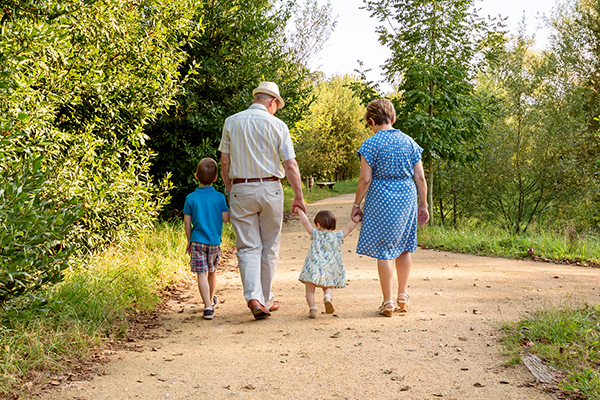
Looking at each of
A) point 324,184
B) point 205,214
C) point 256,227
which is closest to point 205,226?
point 205,214

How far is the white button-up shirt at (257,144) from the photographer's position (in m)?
4.98

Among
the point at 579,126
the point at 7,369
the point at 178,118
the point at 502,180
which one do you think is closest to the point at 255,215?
the point at 7,369

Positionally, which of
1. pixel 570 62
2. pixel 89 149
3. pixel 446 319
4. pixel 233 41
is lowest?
pixel 446 319

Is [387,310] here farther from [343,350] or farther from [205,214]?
[205,214]

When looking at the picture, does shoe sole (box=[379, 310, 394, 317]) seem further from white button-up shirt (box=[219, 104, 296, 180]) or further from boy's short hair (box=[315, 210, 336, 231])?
white button-up shirt (box=[219, 104, 296, 180])

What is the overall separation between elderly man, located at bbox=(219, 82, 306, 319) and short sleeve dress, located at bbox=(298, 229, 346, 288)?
40 cm

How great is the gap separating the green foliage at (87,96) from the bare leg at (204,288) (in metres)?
1.27

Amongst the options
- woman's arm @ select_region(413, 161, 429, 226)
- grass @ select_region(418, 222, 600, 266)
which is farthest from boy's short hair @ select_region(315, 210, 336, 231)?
grass @ select_region(418, 222, 600, 266)

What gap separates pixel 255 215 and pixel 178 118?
5665 mm

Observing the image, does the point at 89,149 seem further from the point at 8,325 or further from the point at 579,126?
the point at 579,126

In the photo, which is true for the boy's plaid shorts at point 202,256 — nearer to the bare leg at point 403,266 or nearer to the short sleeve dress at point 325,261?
the short sleeve dress at point 325,261

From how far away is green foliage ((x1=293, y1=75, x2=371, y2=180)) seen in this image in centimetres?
2889

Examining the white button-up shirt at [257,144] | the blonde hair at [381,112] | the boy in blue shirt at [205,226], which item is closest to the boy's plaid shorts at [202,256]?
the boy in blue shirt at [205,226]

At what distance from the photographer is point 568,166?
12.2m
